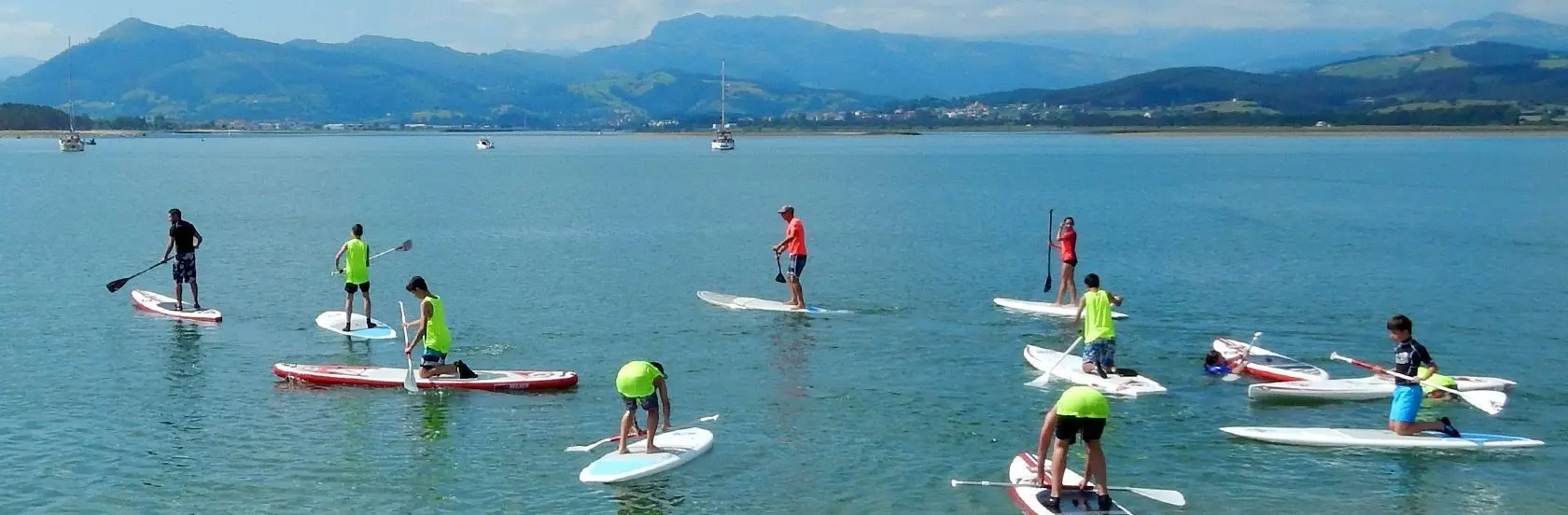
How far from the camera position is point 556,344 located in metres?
30.3

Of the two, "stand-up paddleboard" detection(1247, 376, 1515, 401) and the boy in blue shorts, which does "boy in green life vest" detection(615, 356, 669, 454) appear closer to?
the boy in blue shorts

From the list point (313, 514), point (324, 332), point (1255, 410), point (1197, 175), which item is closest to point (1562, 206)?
point (1197, 175)

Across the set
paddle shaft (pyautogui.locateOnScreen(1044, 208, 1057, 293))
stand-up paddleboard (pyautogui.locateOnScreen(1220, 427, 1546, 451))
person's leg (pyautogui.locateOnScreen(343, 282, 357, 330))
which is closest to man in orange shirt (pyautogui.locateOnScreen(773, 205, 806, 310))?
paddle shaft (pyautogui.locateOnScreen(1044, 208, 1057, 293))

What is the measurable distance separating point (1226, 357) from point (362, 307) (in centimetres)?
2056

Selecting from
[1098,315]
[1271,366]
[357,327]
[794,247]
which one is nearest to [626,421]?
[1098,315]

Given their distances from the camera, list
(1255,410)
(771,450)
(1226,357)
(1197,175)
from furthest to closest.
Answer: (1197,175), (1226,357), (1255,410), (771,450)

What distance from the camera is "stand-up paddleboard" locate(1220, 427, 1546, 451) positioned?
2059cm

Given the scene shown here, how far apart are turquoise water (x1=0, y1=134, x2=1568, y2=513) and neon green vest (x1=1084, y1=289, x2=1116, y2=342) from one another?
4.70 feet

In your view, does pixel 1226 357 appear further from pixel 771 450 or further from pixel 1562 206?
pixel 1562 206

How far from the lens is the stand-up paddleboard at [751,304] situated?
34.1m

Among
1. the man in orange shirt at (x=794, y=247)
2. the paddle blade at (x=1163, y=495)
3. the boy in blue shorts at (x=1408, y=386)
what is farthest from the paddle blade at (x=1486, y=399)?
the man in orange shirt at (x=794, y=247)

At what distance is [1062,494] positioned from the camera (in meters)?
17.5

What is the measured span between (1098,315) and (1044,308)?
10396 millimetres

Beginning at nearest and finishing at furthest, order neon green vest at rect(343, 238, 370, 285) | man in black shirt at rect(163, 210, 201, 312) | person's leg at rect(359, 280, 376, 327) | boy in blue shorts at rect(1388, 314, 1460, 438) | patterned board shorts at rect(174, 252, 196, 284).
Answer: boy in blue shorts at rect(1388, 314, 1460, 438), neon green vest at rect(343, 238, 370, 285), person's leg at rect(359, 280, 376, 327), man in black shirt at rect(163, 210, 201, 312), patterned board shorts at rect(174, 252, 196, 284)
